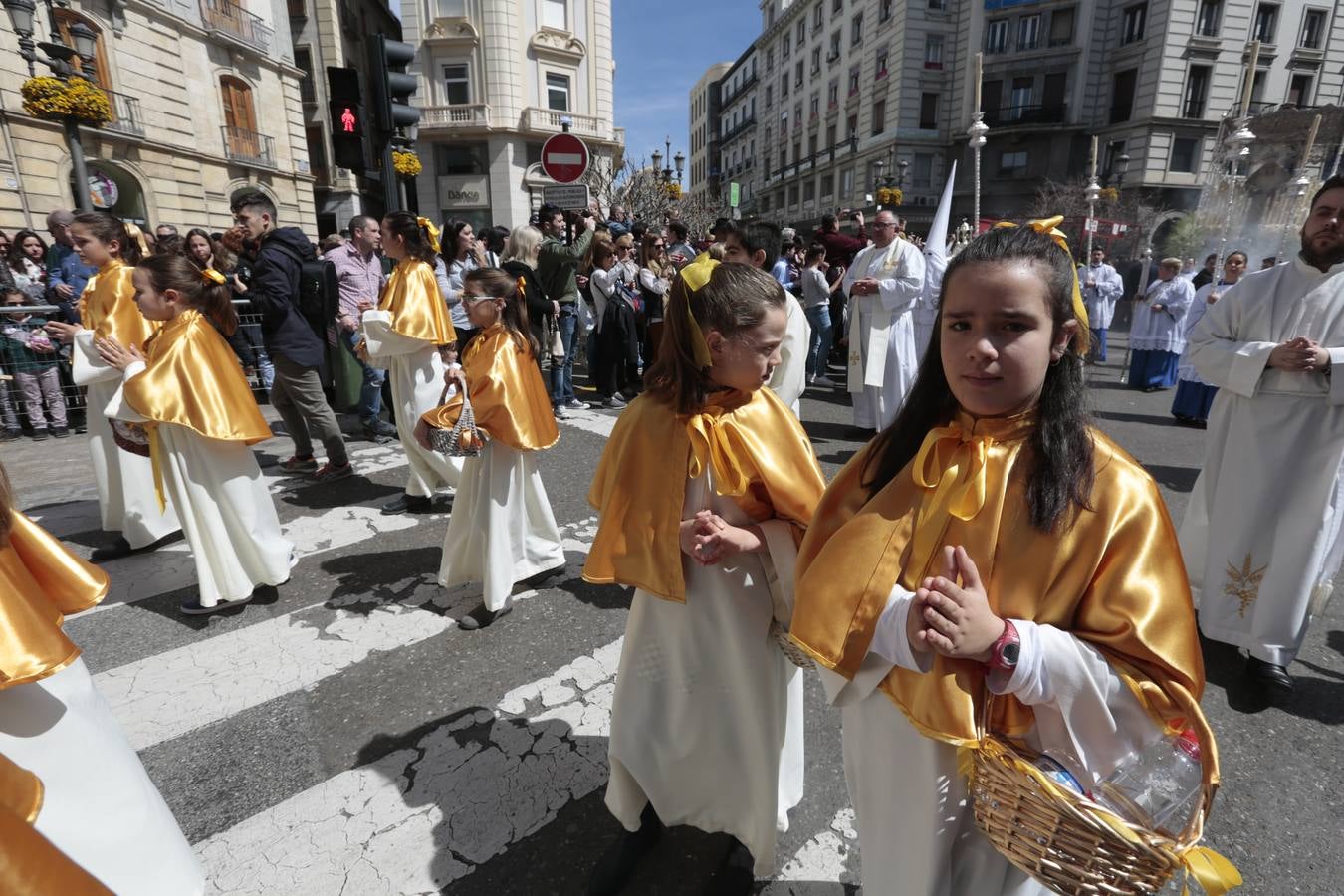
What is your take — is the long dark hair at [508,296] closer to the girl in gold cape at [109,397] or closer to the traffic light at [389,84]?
the girl in gold cape at [109,397]

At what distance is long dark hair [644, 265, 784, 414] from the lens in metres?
1.78

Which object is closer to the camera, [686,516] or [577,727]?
[686,516]

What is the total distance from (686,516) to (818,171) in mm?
49976

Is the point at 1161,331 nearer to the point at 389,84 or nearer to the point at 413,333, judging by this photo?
the point at 413,333

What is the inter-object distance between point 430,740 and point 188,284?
2.74 metres

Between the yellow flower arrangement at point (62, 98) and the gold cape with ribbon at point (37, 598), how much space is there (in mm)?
8758

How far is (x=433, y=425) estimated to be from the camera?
3.35m

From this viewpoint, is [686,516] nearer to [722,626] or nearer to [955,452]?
[722,626]

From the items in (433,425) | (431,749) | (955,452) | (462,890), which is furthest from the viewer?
(433,425)

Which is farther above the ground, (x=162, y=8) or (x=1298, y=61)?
(x=1298, y=61)

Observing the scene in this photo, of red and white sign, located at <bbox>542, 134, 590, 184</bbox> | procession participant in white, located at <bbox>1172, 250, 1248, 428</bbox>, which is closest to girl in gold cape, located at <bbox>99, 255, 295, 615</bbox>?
red and white sign, located at <bbox>542, 134, 590, 184</bbox>

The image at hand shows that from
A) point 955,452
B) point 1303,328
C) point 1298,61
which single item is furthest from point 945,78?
point 955,452

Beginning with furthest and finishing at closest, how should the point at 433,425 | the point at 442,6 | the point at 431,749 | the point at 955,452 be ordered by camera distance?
the point at 442,6
the point at 433,425
the point at 431,749
the point at 955,452

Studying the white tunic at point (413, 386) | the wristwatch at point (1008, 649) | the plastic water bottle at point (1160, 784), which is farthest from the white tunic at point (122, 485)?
the plastic water bottle at point (1160, 784)
